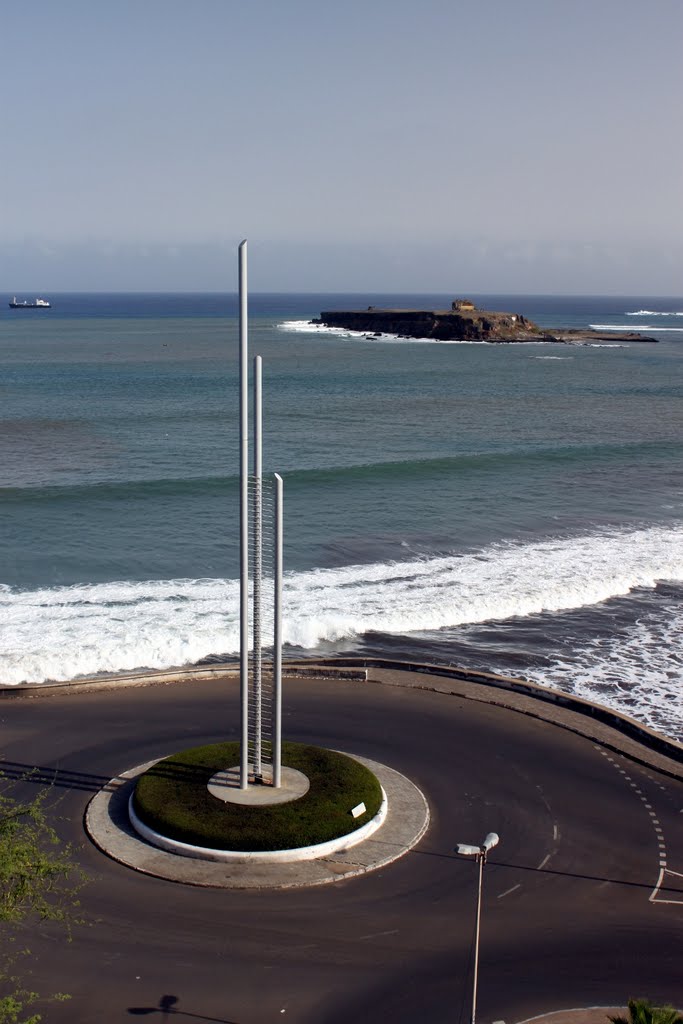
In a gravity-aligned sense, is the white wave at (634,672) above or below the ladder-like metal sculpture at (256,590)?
below

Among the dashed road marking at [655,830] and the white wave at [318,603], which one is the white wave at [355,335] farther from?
the dashed road marking at [655,830]

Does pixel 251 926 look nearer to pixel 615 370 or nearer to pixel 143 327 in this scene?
pixel 615 370

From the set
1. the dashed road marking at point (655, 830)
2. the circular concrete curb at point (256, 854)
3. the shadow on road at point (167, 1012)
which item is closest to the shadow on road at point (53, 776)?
the circular concrete curb at point (256, 854)

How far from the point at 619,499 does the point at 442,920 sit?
4052cm

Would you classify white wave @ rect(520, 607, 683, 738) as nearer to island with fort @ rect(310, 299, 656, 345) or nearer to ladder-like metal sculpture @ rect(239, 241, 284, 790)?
ladder-like metal sculpture @ rect(239, 241, 284, 790)

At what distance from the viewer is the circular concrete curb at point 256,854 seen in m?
19.4

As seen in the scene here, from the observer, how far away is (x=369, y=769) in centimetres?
2303

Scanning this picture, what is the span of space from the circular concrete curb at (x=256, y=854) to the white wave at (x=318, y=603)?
11.2 m

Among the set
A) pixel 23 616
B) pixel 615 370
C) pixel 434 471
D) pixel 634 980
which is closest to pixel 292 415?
pixel 434 471

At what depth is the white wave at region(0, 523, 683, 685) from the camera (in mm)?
31766

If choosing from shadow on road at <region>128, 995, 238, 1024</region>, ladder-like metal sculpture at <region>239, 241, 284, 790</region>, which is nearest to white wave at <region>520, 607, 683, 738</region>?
ladder-like metal sculpture at <region>239, 241, 284, 790</region>

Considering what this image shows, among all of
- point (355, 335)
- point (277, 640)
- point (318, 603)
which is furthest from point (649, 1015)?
point (355, 335)

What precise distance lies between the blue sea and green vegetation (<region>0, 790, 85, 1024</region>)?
1254 cm

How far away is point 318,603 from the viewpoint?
36.4m
